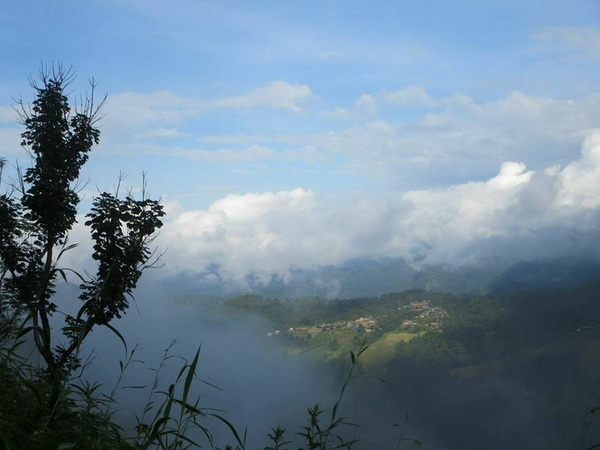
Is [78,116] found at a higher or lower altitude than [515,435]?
higher

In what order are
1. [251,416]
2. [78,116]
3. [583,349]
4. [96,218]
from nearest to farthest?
[96,218]
[78,116]
[251,416]
[583,349]

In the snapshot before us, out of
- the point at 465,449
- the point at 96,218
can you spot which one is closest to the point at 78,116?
the point at 96,218

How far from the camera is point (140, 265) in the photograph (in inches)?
356

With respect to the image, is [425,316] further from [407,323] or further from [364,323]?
[364,323]

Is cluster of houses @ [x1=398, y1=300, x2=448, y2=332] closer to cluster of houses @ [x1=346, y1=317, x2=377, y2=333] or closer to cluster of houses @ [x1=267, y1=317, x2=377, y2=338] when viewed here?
cluster of houses @ [x1=346, y1=317, x2=377, y2=333]

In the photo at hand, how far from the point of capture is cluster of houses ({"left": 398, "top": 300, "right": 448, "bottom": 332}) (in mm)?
162375

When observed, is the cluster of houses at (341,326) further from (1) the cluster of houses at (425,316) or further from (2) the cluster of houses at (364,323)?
(1) the cluster of houses at (425,316)

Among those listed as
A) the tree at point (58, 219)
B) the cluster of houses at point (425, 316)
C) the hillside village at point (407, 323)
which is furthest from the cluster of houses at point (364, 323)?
the tree at point (58, 219)

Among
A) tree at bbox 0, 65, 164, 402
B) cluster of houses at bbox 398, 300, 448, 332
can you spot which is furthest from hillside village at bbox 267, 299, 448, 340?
tree at bbox 0, 65, 164, 402

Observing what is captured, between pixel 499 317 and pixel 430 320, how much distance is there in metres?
22.1

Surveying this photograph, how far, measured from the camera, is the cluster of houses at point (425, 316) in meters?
162

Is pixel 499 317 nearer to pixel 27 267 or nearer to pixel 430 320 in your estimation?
pixel 430 320

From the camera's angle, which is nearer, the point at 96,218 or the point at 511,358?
the point at 96,218

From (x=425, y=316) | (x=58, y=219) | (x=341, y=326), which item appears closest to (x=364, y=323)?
(x=341, y=326)
